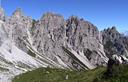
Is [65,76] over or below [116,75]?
over

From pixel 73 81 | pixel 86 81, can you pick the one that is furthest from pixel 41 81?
pixel 86 81

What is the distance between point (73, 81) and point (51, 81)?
37.1ft

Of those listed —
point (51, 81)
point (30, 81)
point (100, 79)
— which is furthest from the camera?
point (30, 81)

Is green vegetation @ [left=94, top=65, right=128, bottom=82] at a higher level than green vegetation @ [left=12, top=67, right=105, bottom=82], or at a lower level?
A: lower

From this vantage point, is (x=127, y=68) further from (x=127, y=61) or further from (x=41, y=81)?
(x=41, y=81)

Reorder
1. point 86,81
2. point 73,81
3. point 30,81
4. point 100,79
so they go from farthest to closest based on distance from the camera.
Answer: point 30,81 < point 73,81 < point 86,81 < point 100,79

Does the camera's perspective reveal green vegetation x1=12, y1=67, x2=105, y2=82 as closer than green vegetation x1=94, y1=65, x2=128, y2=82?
No

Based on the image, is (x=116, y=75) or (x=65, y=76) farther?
(x=65, y=76)

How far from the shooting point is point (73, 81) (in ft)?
240

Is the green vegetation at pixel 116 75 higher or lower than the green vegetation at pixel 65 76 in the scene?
lower

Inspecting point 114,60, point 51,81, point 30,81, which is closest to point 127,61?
point 114,60

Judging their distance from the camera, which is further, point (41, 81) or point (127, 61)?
point (41, 81)

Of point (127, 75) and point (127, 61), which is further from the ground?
point (127, 61)

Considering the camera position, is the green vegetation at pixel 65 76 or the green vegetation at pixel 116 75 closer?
the green vegetation at pixel 116 75
